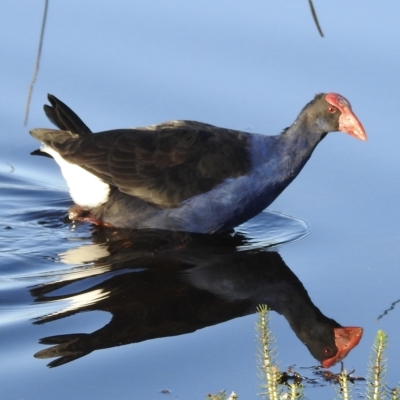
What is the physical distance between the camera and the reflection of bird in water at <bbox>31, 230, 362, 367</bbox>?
5.14 meters

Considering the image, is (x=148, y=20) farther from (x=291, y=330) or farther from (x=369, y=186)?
(x=291, y=330)

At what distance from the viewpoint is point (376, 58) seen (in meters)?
8.28

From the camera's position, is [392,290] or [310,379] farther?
[392,290]

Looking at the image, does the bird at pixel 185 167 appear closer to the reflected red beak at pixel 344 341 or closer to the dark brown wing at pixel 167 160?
the dark brown wing at pixel 167 160

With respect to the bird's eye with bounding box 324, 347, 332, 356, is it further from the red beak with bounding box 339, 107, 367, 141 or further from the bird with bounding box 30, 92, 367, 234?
the red beak with bounding box 339, 107, 367, 141

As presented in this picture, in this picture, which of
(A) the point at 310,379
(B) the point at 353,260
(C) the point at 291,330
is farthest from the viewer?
(B) the point at 353,260

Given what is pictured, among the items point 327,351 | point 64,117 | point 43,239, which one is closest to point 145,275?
point 43,239

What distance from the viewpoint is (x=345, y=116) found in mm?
6785

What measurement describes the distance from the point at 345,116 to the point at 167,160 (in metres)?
1.22

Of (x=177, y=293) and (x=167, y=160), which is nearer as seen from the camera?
Result: (x=177, y=293)

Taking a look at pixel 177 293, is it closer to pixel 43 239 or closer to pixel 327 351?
pixel 327 351

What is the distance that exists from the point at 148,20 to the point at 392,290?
3787 mm

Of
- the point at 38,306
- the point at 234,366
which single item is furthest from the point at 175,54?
the point at 234,366

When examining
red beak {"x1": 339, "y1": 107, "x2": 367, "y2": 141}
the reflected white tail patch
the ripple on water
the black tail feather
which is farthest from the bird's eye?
the black tail feather
